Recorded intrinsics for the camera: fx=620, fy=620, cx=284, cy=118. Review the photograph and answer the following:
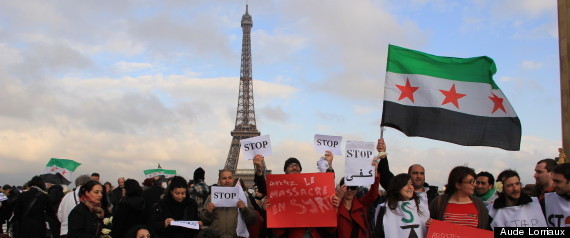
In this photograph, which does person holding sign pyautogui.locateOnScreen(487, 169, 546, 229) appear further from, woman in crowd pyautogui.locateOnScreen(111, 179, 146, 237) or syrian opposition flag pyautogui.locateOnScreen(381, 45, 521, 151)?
woman in crowd pyautogui.locateOnScreen(111, 179, 146, 237)

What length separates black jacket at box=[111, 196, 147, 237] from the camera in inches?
343

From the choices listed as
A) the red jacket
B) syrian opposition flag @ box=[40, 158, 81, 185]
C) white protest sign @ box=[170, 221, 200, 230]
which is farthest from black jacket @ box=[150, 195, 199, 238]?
syrian opposition flag @ box=[40, 158, 81, 185]

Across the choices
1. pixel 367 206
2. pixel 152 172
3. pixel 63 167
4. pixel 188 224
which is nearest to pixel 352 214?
pixel 367 206

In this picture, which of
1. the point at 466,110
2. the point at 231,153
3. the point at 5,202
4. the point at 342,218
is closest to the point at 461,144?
the point at 466,110

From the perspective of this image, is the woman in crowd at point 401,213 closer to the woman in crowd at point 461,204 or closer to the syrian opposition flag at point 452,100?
the woman in crowd at point 461,204

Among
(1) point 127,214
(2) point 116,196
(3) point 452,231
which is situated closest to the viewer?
(3) point 452,231

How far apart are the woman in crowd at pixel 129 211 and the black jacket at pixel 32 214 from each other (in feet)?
9.07

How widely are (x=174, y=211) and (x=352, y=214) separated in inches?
91.4

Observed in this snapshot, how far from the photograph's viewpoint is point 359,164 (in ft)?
25.0

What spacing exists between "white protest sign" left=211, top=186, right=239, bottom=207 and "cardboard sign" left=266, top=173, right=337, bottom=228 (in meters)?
0.50

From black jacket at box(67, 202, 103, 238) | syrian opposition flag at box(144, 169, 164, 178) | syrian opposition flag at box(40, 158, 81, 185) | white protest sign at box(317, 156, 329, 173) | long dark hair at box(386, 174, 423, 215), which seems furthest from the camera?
syrian opposition flag at box(144, 169, 164, 178)

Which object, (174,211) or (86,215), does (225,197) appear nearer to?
(174,211)

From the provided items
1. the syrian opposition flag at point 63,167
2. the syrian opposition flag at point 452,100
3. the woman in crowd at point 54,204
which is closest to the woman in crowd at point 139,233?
the syrian opposition flag at point 452,100

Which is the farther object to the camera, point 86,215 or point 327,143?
point 327,143
